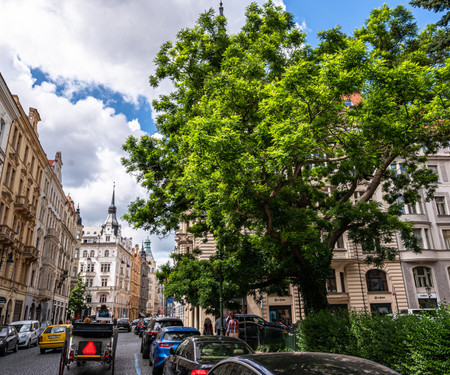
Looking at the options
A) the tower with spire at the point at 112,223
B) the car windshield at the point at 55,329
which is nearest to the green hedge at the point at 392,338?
the car windshield at the point at 55,329

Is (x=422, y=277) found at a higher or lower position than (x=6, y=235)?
lower

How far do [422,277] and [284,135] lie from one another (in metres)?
32.8

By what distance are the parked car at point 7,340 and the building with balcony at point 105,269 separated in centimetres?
6996

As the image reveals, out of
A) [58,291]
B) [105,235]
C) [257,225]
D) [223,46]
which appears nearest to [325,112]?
[257,225]

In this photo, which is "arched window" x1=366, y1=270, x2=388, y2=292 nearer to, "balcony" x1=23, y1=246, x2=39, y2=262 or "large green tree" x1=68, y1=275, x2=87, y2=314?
"balcony" x1=23, y1=246, x2=39, y2=262

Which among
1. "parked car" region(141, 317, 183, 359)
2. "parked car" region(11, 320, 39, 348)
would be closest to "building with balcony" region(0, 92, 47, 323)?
"parked car" region(11, 320, 39, 348)

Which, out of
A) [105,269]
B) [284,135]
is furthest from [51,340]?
[105,269]

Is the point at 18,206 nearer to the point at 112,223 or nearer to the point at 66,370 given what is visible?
the point at 66,370

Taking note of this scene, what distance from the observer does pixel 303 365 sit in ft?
11.9

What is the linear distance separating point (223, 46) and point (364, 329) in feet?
48.8

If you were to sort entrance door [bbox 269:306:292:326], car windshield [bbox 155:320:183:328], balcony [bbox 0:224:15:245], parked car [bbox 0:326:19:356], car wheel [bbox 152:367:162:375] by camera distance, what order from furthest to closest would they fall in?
entrance door [bbox 269:306:292:326], balcony [bbox 0:224:15:245], parked car [bbox 0:326:19:356], car windshield [bbox 155:320:183:328], car wheel [bbox 152:367:162:375]

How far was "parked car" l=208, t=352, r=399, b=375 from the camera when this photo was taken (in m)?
3.47

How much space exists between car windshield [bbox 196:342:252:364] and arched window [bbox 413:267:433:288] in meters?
33.5

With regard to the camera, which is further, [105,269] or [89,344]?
[105,269]
